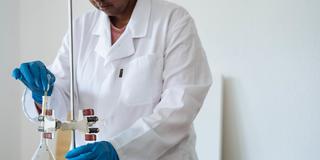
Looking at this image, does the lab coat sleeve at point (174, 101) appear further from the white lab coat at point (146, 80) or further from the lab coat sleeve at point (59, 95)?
the lab coat sleeve at point (59, 95)

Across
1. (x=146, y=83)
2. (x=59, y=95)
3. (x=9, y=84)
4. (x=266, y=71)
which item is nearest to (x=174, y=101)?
(x=146, y=83)

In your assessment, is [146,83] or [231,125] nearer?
[146,83]

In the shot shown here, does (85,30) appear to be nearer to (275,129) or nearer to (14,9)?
(275,129)

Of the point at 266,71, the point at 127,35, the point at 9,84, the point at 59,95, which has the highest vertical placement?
the point at 127,35

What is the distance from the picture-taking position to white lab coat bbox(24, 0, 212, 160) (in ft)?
3.02

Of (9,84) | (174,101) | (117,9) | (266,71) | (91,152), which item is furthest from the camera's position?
(9,84)

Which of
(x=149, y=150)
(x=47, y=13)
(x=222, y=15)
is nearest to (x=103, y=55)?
(x=149, y=150)

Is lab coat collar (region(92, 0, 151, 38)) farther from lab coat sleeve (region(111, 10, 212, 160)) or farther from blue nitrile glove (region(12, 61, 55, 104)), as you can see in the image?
blue nitrile glove (region(12, 61, 55, 104))

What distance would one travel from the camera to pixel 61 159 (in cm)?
192

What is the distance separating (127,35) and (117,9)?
78 millimetres

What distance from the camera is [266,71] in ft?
5.86

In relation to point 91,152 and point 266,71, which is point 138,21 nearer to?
point 91,152

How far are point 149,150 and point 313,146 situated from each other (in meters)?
1.06

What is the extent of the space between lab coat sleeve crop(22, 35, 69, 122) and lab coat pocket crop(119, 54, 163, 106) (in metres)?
0.20
